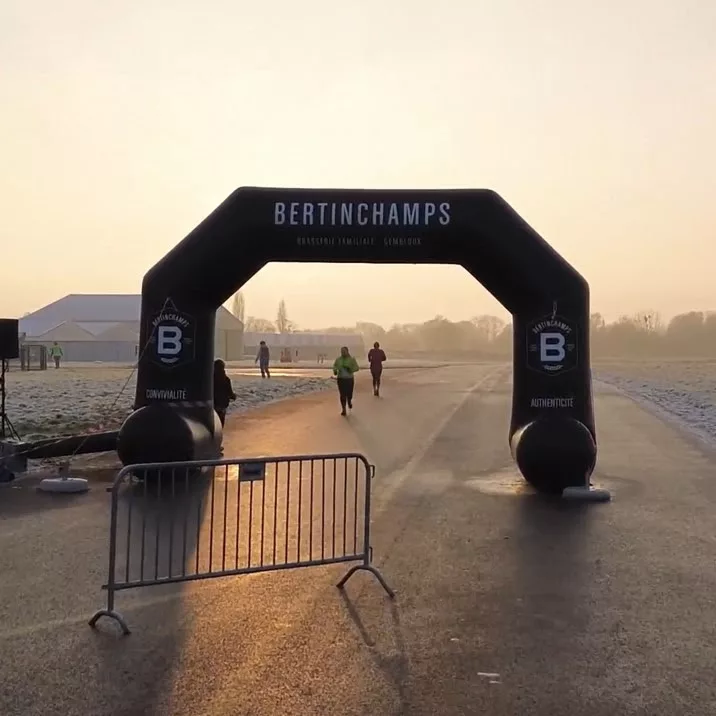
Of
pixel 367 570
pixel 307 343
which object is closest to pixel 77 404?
pixel 367 570

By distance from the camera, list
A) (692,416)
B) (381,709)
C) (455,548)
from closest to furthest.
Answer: (381,709)
(455,548)
(692,416)

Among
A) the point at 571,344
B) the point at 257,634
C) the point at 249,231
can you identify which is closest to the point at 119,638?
the point at 257,634

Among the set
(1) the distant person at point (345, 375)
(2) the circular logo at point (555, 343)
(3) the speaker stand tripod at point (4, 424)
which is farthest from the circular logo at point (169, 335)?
(1) the distant person at point (345, 375)

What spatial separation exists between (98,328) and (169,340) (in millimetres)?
70003

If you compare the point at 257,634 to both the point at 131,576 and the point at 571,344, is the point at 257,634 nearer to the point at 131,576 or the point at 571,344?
the point at 131,576

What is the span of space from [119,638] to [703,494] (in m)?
7.80

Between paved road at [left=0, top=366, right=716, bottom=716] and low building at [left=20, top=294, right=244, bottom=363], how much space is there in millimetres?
63332

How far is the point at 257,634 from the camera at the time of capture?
516 cm

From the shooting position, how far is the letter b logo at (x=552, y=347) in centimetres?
1095

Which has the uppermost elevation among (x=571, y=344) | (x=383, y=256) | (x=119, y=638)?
(x=383, y=256)

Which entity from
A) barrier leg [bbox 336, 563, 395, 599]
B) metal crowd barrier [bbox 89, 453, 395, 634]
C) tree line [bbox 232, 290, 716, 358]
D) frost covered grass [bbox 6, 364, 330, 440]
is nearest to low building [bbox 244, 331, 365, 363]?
tree line [bbox 232, 290, 716, 358]

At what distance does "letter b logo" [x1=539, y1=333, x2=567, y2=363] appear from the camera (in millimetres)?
10945

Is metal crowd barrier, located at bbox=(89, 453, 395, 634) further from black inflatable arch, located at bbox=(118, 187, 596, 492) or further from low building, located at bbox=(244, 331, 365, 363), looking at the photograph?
low building, located at bbox=(244, 331, 365, 363)

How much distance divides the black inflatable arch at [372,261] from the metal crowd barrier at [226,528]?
1.12m
